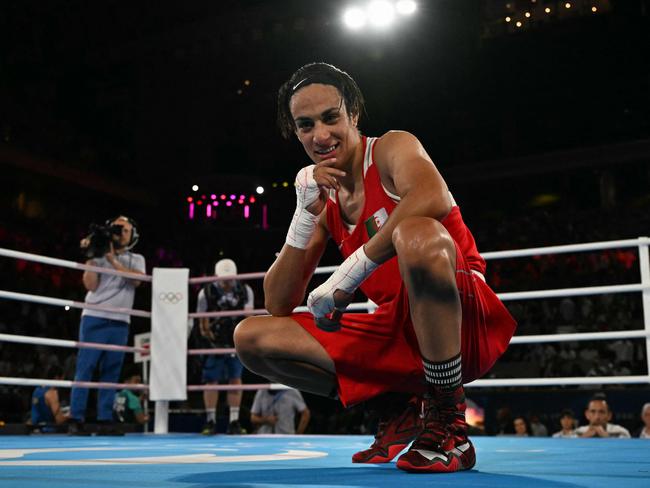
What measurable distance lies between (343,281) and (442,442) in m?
0.35

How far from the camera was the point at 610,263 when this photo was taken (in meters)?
11.6

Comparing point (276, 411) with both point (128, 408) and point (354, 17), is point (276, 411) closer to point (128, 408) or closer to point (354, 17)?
point (128, 408)

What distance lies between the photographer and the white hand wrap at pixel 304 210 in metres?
1.63

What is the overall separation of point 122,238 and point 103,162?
36.2ft

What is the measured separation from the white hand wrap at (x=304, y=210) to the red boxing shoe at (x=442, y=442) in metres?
0.45

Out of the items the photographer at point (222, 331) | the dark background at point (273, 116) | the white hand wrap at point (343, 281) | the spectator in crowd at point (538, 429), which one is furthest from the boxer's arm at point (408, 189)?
the dark background at point (273, 116)

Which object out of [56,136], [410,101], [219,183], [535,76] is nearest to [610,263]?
[535,76]

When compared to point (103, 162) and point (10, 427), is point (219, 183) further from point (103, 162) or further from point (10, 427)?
point (10, 427)

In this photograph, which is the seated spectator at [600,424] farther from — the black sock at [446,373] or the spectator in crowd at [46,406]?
the black sock at [446,373]

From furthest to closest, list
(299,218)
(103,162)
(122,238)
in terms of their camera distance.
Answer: (103,162), (122,238), (299,218)

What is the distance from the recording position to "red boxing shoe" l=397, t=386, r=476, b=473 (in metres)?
1.39

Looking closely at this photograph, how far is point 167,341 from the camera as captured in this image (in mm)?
4066

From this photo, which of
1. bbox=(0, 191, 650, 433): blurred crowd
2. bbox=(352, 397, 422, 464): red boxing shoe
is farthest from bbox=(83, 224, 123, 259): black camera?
bbox=(0, 191, 650, 433): blurred crowd

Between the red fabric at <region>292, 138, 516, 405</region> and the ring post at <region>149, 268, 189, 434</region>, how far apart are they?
96.0 inches
